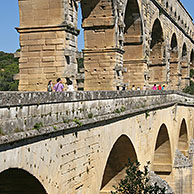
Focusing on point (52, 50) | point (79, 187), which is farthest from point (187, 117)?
point (79, 187)

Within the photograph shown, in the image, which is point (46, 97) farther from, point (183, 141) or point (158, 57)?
point (158, 57)

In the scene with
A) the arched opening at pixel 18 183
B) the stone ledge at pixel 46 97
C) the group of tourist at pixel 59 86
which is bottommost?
the arched opening at pixel 18 183

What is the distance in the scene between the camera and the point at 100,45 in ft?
53.2

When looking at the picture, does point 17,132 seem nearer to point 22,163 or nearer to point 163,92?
point 22,163

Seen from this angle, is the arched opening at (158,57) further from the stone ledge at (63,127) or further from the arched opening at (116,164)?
the stone ledge at (63,127)

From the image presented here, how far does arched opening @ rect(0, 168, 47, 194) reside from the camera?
600 centimetres

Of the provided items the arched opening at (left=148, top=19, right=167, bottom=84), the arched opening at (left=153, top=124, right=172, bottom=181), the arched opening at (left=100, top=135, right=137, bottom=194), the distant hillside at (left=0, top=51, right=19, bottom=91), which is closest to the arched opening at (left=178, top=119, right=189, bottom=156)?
the arched opening at (left=153, top=124, right=172, bottom=181)

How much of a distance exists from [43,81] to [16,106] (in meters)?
7.48

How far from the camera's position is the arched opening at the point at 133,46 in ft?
67.3

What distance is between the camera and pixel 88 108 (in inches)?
→ 314

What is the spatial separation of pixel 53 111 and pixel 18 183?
4.03ft

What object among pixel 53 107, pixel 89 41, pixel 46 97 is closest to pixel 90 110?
pixel 53 107

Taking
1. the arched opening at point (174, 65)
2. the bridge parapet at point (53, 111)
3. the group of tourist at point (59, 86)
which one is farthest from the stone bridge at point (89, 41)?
the arched opening at point (174, 65)

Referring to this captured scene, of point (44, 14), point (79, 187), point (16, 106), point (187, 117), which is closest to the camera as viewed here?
point (16, 106)
